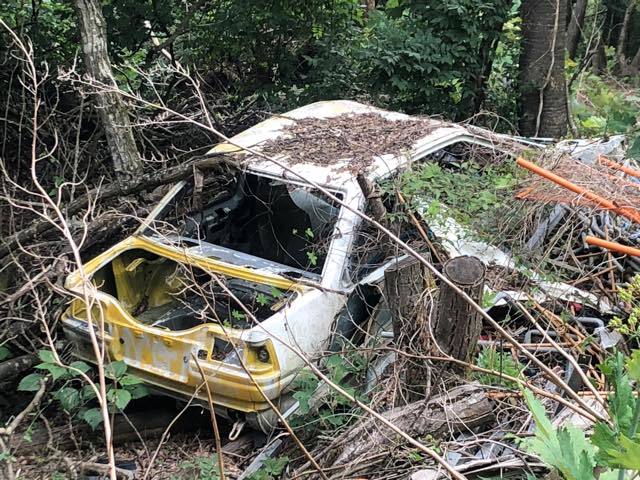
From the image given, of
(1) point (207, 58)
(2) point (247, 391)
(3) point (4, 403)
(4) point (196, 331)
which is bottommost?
(3) point (4, 403)

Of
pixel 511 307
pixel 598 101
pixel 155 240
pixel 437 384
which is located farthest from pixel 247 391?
pixel 598 101

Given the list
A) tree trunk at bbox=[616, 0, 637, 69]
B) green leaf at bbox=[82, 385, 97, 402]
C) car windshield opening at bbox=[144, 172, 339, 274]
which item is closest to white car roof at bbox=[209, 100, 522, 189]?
car windshield opening at bbox=[144, 172, 339, 274]

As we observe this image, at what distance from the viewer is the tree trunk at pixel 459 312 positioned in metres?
3.20

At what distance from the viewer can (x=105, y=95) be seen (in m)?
5.86

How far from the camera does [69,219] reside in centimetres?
538

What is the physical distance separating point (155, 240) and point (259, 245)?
878 millimetres

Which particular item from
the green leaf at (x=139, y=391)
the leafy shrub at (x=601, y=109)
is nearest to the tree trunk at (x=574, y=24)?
the leafy shrub at (x=601, y=109)

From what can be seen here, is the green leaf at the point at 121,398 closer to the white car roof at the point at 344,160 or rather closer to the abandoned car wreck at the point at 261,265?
the abandoned car wreck at the point at 261,265

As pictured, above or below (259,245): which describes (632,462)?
above

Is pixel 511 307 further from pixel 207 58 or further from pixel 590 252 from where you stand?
pixel 207 58

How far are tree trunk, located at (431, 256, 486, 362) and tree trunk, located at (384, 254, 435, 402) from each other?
94 mm

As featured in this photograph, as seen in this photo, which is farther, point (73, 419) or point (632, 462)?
point (73, 419)

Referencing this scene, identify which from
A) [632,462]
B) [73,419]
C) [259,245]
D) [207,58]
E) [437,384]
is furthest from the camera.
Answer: [207,58]

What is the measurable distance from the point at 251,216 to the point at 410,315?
6.80 ft
